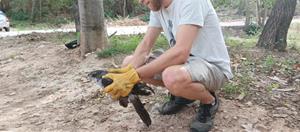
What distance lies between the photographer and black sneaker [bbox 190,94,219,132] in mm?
3062

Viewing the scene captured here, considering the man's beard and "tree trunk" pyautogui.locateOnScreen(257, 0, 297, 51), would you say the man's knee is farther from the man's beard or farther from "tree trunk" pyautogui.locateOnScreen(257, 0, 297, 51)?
"tree trunk" pyautogui.locateOnScreen(257, 0, 297, 51)

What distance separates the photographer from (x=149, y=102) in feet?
12.3

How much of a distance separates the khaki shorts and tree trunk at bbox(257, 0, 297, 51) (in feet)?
10.5

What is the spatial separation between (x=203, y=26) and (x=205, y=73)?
0.32 metres

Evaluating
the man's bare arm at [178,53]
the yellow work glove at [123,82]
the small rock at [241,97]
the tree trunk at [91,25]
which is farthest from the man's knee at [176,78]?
the tree trunk at [91,25]

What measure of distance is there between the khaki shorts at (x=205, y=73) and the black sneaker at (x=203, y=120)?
18 cm

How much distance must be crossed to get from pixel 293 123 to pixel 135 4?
25218 mm

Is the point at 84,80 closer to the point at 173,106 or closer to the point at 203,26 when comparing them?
the point at 173,106

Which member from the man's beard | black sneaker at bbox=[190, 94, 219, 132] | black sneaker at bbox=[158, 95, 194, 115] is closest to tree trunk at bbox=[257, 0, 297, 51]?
black sneaker at bbox=[158, 95, 194, 115]

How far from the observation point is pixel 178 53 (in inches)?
A: 107

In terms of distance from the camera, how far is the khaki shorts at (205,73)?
282 centimetres

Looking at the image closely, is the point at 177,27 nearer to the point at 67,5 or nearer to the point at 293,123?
the point at 293,123

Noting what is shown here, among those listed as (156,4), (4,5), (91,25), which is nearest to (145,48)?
(156,4)

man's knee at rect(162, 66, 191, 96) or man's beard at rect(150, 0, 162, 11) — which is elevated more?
man's beard at rect(150, 0, 162, 11)
